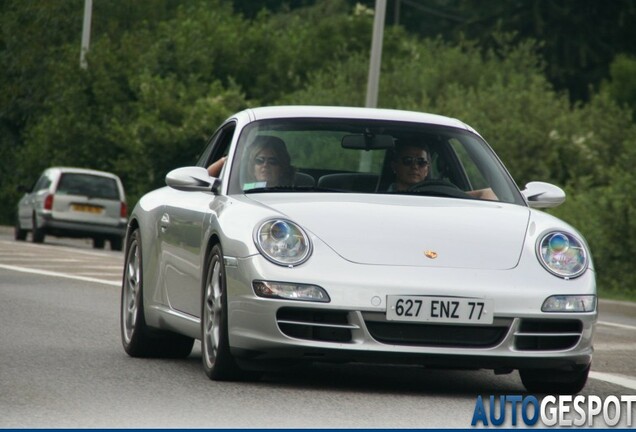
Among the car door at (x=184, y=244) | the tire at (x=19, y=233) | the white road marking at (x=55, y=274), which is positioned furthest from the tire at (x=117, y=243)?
the car door at (x=184, y=244)

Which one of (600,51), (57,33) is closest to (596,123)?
(600,51)

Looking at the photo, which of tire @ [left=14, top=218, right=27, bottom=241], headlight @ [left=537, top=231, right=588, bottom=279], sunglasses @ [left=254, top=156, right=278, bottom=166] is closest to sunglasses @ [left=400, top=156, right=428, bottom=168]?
sunglasses @ [left=254, top=156, right=278, bottom=166]

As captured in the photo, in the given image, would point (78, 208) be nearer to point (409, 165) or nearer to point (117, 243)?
point (117, 243)

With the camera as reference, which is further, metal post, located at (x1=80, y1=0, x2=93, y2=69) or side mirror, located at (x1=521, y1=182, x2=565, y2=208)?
metal post, located at (x1=80, y1=0, x2=93, y2=69)

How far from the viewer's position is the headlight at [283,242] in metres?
8.48

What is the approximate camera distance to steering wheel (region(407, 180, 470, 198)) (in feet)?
31.5

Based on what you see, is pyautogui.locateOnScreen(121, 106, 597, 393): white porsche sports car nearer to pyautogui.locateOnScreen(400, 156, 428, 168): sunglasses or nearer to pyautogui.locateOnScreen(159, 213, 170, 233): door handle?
pyautogui.locateOnScreen(400, 156, 428, 168): sunglasses

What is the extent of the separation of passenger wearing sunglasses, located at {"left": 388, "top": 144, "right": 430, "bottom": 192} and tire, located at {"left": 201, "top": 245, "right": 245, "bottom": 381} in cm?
129

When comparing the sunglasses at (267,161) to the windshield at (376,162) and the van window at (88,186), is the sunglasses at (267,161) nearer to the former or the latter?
the windshield at (376,162)

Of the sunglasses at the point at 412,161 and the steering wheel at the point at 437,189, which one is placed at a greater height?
the sunglasses at the point at 412,161

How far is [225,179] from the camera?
31.6 ft

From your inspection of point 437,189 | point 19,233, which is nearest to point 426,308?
point 437,189

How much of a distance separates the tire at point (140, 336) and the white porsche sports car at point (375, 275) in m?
0.74

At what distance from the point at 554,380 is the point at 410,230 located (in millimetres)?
1080
